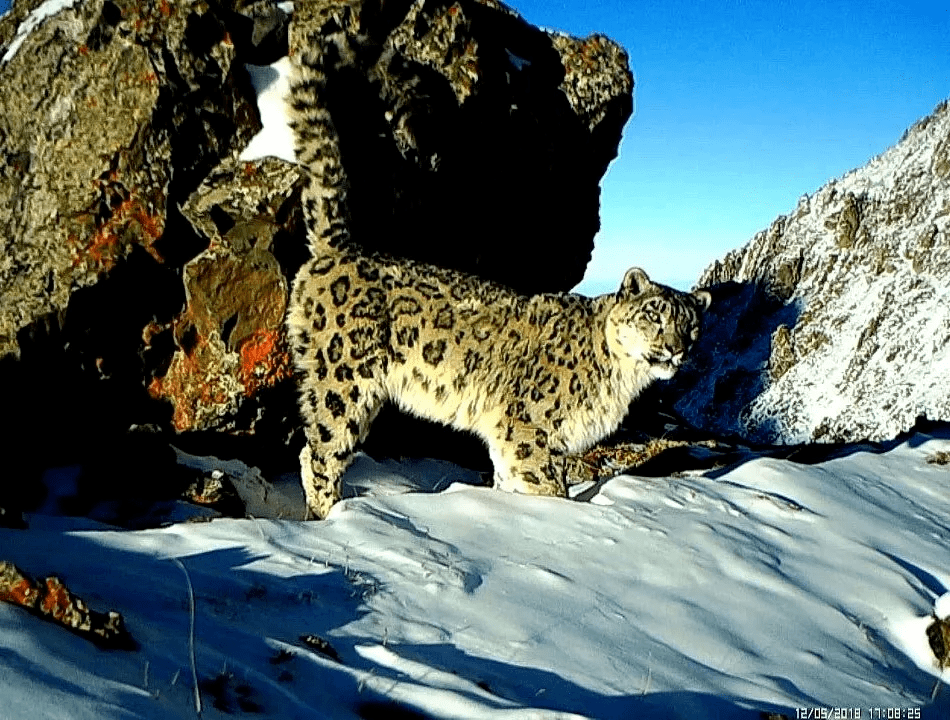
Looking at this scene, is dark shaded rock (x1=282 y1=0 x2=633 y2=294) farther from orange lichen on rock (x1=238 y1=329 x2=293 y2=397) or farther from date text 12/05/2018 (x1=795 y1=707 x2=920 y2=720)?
date text 12/05/2018 (x1=795 y1=707 x2=920 y2=720)

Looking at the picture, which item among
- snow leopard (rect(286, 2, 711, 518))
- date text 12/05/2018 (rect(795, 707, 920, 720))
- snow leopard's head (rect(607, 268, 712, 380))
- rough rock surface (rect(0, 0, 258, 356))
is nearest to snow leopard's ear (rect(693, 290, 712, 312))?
snow leopard (rect(286, 2, 711, 518))

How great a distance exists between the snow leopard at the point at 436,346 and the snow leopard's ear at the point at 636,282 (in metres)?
0.01

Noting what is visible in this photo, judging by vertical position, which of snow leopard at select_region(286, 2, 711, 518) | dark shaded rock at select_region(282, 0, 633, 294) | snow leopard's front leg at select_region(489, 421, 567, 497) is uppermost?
dark shaded rock at select_region(282, 0, 633, 294)

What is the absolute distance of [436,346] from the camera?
8219mm

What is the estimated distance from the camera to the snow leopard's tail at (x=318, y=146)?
26.6ft

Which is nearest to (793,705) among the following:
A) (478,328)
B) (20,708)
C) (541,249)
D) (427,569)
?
(427,569)

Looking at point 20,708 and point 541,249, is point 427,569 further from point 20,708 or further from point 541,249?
point 541,249

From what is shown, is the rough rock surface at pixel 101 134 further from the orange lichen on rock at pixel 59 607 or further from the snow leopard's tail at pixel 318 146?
the orange lichen on rock at pixel 59 607

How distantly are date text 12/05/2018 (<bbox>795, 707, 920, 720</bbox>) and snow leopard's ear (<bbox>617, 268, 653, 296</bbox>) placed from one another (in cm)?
394

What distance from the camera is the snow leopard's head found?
25.9 feet

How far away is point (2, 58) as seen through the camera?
9.34 meters

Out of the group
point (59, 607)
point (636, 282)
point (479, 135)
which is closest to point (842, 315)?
point (479, 135)

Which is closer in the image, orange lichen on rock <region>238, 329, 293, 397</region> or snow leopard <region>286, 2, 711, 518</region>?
snow leopard <region>286, 2, 711, 518</region>

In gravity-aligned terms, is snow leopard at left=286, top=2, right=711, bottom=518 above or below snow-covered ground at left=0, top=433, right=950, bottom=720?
above
